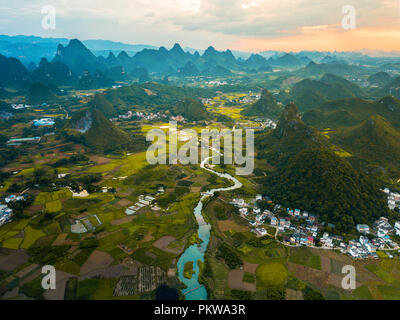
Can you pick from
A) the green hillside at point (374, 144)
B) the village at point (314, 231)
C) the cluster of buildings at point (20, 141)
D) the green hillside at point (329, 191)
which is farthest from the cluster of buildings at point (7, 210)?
the green hillside at point (374, 144)

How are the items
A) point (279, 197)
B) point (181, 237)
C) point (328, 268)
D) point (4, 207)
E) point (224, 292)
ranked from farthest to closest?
point (279, 197)
point (4, 207)
point (181, 237)
point (328, 268)
point (224, 292)

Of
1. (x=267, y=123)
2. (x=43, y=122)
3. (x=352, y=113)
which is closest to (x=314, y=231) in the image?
(x=352, y=113)

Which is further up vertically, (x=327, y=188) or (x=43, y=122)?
(x=43, y=122)

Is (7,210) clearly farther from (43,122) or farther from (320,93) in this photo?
(320,93)

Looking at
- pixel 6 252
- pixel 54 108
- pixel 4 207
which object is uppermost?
pixel 54 108

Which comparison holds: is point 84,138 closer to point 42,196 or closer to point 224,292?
point 42,196

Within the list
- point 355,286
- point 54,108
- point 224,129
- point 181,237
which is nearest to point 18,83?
point 54,108

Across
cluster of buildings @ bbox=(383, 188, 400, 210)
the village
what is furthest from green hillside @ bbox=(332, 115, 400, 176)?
the village
